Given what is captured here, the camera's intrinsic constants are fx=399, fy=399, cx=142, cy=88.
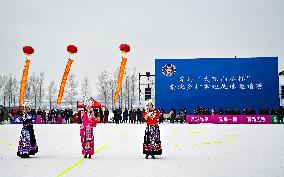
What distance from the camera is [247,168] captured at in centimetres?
857

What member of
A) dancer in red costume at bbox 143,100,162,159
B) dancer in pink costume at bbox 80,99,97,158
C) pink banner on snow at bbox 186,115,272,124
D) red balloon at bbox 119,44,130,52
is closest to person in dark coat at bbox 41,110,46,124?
red balloon at bbox 119,44,130,52

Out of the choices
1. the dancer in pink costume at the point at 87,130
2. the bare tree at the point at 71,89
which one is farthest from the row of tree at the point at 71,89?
the dancer in pink costume at the point at 87,130

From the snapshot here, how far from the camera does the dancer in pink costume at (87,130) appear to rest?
10.6 meters

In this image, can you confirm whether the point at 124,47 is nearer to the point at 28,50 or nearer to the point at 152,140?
the point at 28,50

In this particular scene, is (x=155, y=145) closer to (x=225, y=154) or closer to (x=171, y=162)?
(x=171, y=162)

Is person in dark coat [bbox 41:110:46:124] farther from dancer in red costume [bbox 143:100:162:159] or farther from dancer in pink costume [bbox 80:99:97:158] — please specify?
dancer in red costume [bbox 143:100:162:159]

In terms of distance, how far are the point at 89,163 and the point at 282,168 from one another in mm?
4364

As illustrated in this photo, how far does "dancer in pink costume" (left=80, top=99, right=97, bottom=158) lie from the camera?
10578 mm

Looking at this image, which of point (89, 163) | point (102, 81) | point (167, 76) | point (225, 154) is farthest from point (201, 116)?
point (102, 81)

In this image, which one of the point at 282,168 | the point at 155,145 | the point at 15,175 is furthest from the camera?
the point at 155,145

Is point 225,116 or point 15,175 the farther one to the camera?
point 225,116

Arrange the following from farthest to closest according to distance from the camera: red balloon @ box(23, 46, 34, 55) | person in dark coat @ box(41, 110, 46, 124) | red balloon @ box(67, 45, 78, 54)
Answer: person in dark coat @ box(41, 110, 46, 124) < red balloon @ box(23, 46, 34, 55) < red balloon @ box(67, 45, 78, 54)

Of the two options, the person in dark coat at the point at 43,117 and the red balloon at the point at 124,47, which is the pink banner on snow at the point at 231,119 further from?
the person in dark coat at the point at 43,117

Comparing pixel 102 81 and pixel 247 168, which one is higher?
pixel 102 81
